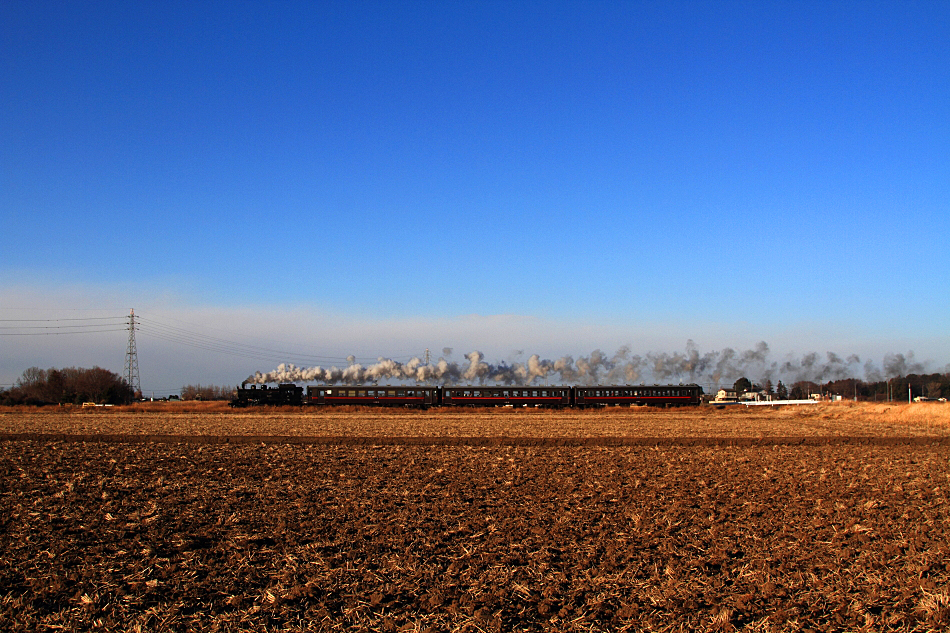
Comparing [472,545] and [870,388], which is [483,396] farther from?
[870,388]

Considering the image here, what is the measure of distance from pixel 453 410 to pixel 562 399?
11.8m

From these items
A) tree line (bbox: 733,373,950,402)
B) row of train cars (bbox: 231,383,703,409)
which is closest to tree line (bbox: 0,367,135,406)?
row of train cars (bbox: 231,383,703,409)

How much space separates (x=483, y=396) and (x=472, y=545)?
193 ft

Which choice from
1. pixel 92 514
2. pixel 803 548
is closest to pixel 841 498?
pixel 803 548

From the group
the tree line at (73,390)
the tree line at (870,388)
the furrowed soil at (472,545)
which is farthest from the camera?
the tree line at (870,388)

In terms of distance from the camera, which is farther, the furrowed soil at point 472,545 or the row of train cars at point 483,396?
the row of train cars at point 483,396

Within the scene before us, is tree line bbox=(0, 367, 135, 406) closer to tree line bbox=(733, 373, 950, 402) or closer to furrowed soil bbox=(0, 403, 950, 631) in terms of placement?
furrowed soil bbox=(0, 403, 950, 631)

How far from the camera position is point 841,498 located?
610 inches

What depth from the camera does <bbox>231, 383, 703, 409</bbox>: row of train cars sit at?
6869 cm

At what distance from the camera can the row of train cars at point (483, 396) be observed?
68.7m

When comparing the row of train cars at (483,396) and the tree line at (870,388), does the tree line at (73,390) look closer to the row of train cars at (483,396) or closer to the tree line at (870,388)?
the row of train cars at (483,396)

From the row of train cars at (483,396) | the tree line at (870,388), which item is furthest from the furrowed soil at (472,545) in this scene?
the tree line at (870,388)

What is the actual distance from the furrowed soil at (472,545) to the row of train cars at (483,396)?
4629 cm

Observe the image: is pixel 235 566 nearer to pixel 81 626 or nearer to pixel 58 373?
pixel 81 626
